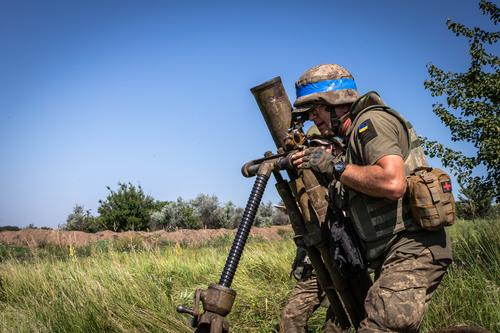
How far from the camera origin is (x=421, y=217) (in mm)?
2678

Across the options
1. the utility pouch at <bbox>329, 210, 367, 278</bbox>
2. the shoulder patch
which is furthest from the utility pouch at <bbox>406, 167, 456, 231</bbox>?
the utility pouch at <bbox>329, 210, 367, 278</bbox>

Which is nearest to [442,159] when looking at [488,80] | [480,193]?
[480,193]

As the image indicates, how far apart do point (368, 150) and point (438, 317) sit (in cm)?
254

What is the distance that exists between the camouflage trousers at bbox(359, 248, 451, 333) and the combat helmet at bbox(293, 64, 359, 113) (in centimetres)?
114

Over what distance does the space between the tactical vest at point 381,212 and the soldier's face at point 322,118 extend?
47 centimetres

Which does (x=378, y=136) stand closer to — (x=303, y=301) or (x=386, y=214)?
(x=386, y=214)

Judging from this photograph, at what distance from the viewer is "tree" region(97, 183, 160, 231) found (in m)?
28.3

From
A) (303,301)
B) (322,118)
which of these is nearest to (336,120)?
(322,118)

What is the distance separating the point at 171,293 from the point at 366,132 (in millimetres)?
4519

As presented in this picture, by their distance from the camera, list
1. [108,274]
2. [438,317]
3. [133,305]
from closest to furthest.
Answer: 1. [438,317]
2. [133,305]
3. [108,274]

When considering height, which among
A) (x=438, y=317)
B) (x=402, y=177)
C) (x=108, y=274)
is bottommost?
(x=438, y=317)

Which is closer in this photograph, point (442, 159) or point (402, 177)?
point (402, 177)

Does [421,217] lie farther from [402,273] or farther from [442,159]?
[442,159]

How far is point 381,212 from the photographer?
2.83 m
